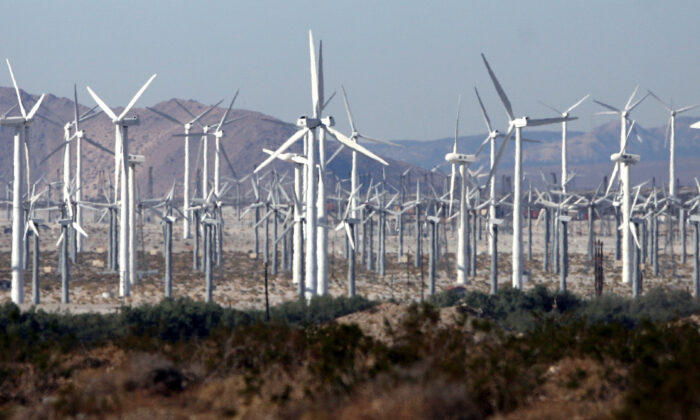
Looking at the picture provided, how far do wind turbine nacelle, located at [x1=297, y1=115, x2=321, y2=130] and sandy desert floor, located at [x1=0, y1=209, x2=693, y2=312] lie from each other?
8858 millimetres

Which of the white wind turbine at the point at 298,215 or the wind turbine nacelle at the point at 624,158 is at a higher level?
the wind turbine nacelle at the point at 624,158

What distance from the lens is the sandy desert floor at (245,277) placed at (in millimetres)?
60156

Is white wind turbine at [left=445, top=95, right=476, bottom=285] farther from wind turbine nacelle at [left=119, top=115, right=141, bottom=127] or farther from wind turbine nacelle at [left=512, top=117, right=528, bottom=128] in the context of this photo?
wind turbine nacelle at [left=119, top=115, right=141, bottom=127]

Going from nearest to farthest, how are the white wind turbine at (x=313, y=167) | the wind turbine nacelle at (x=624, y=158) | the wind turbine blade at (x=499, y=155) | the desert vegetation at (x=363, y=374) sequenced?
the desert vegetation at (x=363, y=374)
the white wind turbine at (x=313, y=167)
the wind turbine blade at (x=499, y=155)
the wind turbine nacelle at (x=624, y=158)

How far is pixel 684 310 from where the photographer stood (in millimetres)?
44688

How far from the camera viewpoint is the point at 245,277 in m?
75.4

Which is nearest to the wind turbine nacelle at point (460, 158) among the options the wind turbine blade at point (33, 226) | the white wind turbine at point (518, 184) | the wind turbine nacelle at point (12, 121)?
the white wind turbine at point (518, 184)

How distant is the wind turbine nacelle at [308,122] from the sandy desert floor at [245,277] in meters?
8.86

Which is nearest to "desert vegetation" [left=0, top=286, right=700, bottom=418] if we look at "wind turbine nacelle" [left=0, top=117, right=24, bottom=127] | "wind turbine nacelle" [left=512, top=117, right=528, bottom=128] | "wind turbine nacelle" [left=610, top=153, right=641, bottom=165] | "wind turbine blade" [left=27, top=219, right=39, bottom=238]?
"wind turbine nacelle" [left=0, top=117, right=24, bottom=127]

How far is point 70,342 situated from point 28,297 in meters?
35.0

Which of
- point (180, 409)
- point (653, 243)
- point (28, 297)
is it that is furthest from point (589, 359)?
point (653, 243)

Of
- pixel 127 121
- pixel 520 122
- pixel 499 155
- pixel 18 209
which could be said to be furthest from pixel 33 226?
pixel 520 122

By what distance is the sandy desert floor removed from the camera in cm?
6016

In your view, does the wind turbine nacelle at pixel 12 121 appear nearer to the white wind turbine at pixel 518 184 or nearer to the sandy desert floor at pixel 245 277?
the sandy desert floor at pixel 245 277
